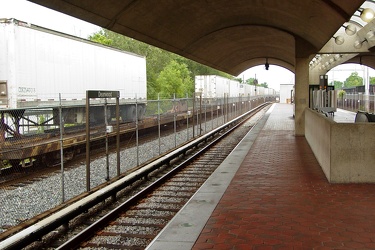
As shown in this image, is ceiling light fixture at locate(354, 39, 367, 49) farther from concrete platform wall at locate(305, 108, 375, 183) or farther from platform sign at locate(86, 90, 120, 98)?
platform sign at locate(86, 90, 120, 98)

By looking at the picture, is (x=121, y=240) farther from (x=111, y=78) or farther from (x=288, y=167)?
(x=111, y=78)

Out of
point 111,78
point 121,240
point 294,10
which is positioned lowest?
point 121,240

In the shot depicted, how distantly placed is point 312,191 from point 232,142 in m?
12.3

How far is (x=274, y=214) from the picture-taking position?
716 centimetres

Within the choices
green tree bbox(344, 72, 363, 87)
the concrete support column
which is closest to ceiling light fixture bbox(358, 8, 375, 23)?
the concrete support column

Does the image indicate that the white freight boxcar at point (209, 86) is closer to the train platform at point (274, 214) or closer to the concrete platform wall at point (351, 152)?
the train platform at point (274, 214)

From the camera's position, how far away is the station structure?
6.20 metres

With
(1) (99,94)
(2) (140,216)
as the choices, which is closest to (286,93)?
(1) (99,94)

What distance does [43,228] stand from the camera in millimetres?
6488

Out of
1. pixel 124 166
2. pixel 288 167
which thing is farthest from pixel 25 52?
pixel 288 167

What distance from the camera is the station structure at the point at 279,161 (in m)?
6.20

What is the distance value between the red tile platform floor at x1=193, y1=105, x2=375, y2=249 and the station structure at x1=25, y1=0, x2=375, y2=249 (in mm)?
14

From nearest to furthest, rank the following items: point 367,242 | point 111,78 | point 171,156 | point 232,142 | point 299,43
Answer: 1. point 367,242
2. point 171,156
3. point 299,43
4. point 232,142
5. point 111,78

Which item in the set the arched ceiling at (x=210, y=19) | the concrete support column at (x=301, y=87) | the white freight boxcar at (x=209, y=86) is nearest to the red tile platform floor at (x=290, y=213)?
the arched ceiling at (x=210, y=19)
